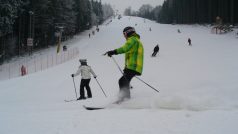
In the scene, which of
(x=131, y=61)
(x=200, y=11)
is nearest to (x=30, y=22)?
(x=131, y=61)

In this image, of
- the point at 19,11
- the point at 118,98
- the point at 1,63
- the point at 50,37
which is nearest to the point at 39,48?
the point at 50,37

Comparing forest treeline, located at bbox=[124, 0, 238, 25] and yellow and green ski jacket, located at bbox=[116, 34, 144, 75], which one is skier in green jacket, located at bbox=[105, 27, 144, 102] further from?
forest treeline, located at bbox=[124, 0, 238, 25]

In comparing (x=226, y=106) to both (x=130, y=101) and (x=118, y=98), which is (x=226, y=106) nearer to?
(x=130, y=101)

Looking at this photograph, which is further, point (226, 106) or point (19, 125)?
point (226, 106)

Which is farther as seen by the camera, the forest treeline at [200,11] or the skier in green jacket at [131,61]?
the forest treeline at [200,11]

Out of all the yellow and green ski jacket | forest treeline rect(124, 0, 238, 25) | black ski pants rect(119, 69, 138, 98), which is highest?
forest treeline rect(124, 0, 238, 25)

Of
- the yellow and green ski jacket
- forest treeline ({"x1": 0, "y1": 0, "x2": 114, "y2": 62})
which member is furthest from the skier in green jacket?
forest treeline ({"x1": 0, "y1": 0, "x2": 114, "y2": 62})

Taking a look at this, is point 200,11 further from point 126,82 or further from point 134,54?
point 126,82

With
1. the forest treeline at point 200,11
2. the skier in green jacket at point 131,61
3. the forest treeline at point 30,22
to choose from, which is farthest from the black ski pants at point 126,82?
the forest treeline at point 200,11

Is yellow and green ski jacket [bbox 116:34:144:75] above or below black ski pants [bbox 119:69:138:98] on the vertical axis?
above

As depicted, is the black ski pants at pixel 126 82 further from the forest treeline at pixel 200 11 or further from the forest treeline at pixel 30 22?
the forest treeline at pixel 200 11

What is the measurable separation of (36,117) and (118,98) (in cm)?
207

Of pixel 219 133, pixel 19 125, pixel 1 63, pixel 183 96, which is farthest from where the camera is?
pixel 1 63

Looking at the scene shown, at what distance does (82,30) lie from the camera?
270ft
